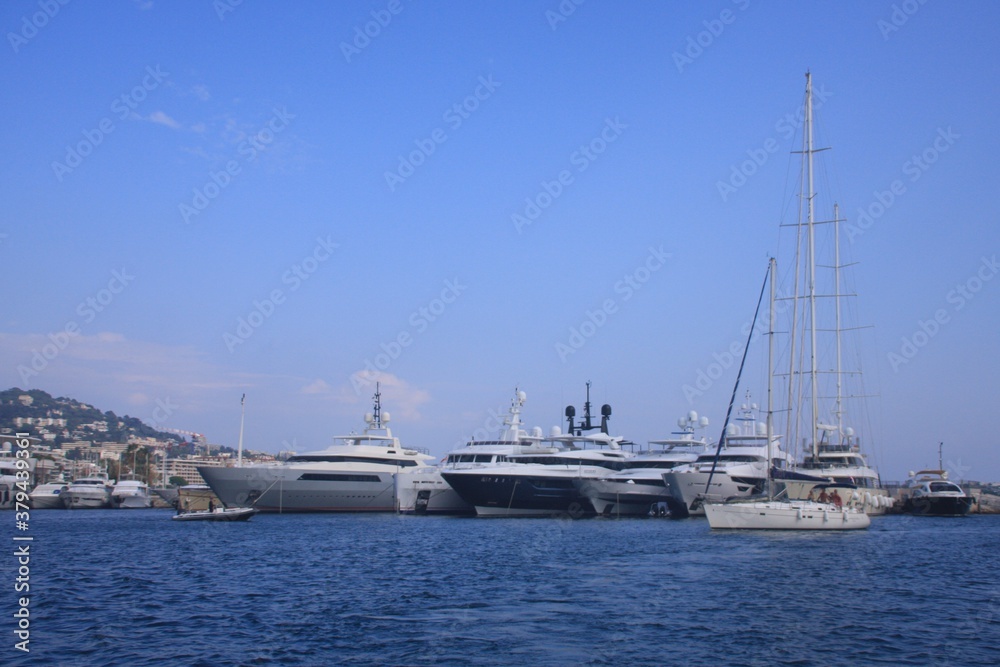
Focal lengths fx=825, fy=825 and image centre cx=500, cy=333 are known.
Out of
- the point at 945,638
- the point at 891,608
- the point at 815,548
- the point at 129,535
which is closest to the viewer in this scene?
the point at 945,638

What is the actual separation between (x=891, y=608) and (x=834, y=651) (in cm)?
551

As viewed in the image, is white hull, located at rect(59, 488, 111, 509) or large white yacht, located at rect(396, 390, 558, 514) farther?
white hull, located at rect(59, 488, 111, 509)

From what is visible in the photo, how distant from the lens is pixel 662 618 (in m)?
19.1

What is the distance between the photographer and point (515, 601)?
21281 millimetres

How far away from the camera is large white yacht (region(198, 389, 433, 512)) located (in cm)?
6094

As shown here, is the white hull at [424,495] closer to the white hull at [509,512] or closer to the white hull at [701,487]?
the white hull at [509,512]

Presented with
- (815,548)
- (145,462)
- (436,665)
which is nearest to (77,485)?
(145,462)

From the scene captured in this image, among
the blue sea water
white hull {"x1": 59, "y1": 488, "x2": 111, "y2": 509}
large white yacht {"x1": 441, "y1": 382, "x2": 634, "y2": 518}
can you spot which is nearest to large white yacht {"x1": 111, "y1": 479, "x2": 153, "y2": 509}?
white hull {"x1": 59, "y1": 488, "x2": 111, "y2": 509}

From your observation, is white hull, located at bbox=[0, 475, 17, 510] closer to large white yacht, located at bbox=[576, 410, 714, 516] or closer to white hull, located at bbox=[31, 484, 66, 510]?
white hull, located at bbox=[31, 484, 66, 510]

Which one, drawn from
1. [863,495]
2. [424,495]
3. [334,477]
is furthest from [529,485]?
[863,495]

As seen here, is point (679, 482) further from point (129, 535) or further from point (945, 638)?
point (945, 638)

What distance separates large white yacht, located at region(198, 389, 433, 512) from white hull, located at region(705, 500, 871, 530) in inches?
1222

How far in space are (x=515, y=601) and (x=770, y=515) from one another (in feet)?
67.0

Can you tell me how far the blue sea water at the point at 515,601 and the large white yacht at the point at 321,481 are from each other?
22361 mm
